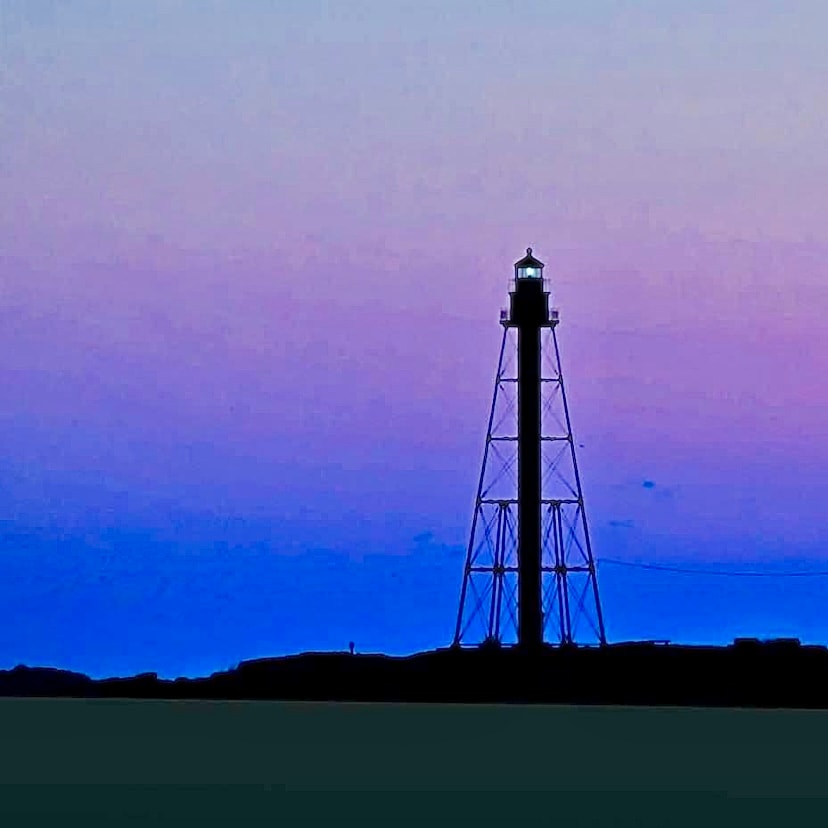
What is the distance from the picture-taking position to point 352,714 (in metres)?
33.5

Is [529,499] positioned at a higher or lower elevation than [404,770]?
higher

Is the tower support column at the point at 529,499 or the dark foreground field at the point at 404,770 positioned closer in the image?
the dark foreground field at the point at 404,770

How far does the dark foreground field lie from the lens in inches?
577

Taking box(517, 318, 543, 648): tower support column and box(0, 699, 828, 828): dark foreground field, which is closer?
box(0, 699, 828, 828): dark foreground field

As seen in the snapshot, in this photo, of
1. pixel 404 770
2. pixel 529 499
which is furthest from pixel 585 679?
pixel 404 770

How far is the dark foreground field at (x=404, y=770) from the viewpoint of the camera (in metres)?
14.7

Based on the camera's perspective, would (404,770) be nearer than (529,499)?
Yes

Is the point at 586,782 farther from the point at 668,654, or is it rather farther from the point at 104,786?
the point at 668,654

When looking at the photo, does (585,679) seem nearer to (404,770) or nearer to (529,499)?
(529,499)

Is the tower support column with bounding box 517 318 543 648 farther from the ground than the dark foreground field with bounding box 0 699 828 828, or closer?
farther from the ground

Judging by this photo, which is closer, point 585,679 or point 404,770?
point 404,770

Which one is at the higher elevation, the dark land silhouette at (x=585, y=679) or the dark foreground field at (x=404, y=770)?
the dark land silhouette at (x=585, y=679)

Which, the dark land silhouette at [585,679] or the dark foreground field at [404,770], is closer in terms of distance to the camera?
the dark foreground field at [404,770]

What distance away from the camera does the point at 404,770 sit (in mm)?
18891
